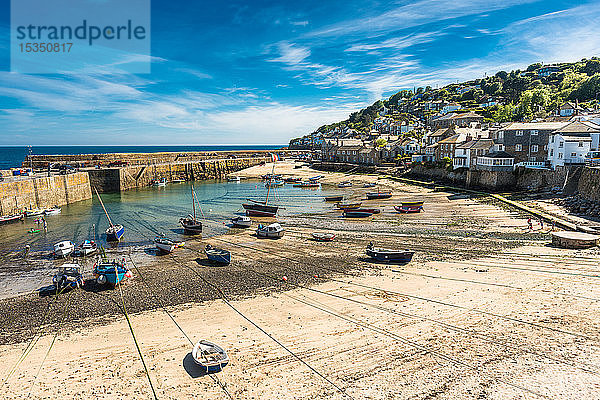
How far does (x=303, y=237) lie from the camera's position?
32.6 meters

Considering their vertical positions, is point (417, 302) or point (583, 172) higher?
point (583, 172)

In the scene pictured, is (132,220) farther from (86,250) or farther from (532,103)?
(532,103)

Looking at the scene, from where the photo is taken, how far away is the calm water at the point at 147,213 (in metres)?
34.5

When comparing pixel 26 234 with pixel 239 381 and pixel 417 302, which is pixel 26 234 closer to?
pixel 239 381

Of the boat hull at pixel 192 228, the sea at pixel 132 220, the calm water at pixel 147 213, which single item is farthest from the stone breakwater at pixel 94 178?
the boat hull at pixel 192 228

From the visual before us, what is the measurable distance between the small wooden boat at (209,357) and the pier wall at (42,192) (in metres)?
43.9

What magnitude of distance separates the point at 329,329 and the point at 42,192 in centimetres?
5305

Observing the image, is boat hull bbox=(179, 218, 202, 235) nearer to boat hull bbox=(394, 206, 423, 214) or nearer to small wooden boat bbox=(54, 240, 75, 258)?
small wooden boat bbox=(54, 240, 75, 258)

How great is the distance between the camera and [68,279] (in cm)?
2119

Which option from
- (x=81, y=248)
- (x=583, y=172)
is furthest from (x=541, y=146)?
(x=81, y=248)

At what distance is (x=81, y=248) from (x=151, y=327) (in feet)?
57.9

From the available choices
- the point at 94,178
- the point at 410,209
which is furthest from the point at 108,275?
the point at 94,178

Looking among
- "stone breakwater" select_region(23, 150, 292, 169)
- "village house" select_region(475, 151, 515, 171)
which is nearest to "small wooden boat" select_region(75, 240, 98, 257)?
"village house" select_region(475, 151, 515, 171)

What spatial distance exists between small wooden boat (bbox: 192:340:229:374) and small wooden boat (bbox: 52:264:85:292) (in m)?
12.7
